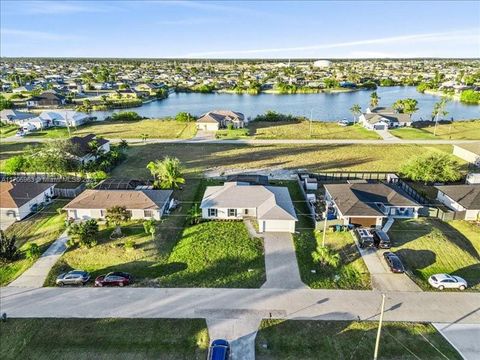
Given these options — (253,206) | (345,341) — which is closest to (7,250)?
(253,206)

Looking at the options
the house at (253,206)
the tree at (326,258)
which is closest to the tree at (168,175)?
the house at (253,206)

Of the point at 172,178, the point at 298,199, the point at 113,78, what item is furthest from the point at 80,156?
the point at 113,78

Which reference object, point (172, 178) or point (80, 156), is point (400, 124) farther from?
point (80, 156)

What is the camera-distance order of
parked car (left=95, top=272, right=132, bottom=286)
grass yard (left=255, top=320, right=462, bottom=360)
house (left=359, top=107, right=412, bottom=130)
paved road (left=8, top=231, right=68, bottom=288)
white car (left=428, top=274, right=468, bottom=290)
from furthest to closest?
house (left=359, top=107, right=412, bottom=130) < paved road (left=8, top=231, right=68, bottom=288) < parked car (left=95, top=272, right=132, bottom=286) < white car (left=428, top=274, right=468, bottom=290) < grass yard (left=255, top=320, right=462, bottom=360)

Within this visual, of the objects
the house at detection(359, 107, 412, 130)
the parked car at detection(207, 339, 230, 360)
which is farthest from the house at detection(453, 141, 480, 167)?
the parked car at detection(207, 339, 230, 360)

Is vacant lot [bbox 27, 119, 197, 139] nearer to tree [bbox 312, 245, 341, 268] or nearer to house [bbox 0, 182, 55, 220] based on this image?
house [bbox 0, 182, 55, 220]

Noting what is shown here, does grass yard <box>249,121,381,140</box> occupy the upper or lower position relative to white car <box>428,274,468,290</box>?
lower
